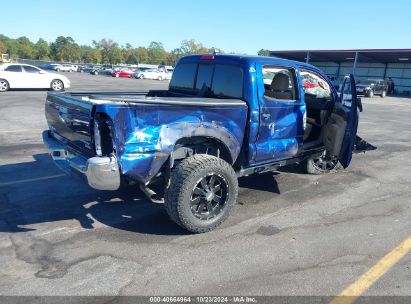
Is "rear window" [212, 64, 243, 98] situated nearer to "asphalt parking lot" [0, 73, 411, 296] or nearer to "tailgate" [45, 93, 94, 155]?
"asphalt parking lot" [0, 73, 411, 296]

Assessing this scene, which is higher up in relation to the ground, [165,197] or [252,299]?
[165,197]

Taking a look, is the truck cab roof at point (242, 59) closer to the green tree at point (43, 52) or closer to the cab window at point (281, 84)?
the cab window at point (281, 84)

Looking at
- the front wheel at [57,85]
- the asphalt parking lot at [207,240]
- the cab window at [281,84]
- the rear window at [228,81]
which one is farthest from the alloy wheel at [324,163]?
the front wheel at [57,85]

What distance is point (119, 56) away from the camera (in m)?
125

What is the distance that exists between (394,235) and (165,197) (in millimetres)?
2648

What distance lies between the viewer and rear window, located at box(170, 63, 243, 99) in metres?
4.92

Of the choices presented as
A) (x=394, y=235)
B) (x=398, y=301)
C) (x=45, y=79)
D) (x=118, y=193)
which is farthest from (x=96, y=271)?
(x=45, y=79)

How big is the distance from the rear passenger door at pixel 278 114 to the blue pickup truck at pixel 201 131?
0.04 feet

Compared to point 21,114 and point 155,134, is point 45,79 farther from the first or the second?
point 155,134

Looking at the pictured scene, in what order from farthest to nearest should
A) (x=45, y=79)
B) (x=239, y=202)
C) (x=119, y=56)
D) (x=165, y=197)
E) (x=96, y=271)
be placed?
(x=119, y=56), (x=45, y=79), (x=239, y=202), (x=165, y=197), (x=96, y=271)

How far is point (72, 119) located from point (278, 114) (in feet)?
8.38

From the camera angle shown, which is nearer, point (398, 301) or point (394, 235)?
point (398, 301)

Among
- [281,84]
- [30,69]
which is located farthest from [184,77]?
[30,69]

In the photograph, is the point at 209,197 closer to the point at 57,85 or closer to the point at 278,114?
the point at 278,114
